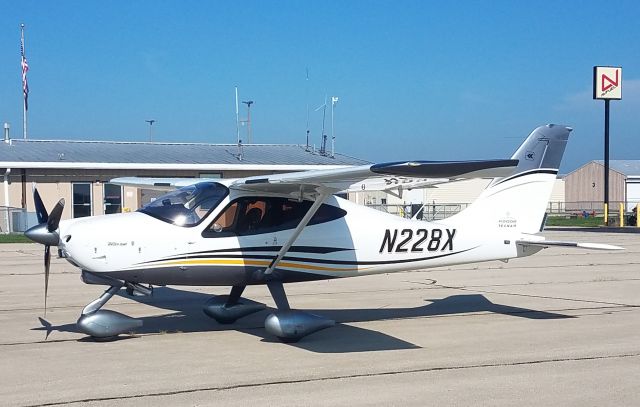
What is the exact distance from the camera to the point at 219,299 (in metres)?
11.3

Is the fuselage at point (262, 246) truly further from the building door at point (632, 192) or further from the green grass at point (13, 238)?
the building door at point (632, 192)

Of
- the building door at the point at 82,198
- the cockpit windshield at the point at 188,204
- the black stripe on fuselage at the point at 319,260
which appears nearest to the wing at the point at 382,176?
the cockpit windshield at the point at 188,204

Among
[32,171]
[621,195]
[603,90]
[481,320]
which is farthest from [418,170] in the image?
[621,195]

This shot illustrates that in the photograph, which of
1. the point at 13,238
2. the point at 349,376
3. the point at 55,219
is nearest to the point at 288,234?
the point at 55,219

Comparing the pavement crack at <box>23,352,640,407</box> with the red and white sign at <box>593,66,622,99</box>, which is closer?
the pavement crack at <box>23,352,640,407</box>

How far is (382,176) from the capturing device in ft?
30.0

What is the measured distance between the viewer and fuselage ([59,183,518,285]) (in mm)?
9406

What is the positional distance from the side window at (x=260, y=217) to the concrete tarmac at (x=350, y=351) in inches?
54.3

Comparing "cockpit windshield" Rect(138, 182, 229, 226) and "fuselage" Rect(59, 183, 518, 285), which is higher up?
"cockpit windshield" Rect(138, 182, 229, 226)

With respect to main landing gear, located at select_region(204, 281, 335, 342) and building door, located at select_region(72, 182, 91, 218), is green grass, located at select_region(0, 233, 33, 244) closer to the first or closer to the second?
building door, located at select_region(72, 182, 91, 218)

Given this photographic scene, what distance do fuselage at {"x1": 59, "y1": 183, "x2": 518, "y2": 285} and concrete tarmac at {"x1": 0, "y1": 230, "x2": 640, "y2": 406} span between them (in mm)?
855

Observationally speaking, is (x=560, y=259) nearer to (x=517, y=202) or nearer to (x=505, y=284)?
(x=505, y=284)

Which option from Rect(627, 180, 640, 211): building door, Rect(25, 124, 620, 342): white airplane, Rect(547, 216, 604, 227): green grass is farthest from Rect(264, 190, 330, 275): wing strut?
Rect(627, 180, 640, 211): building door

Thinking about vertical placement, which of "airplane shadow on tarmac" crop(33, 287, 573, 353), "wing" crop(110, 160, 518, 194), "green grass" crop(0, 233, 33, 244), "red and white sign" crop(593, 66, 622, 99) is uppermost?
"red and white sign" crop(593, 66, 622, 99)
